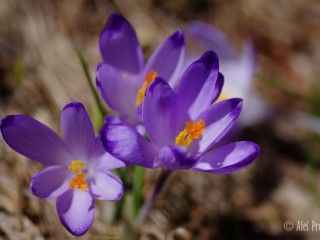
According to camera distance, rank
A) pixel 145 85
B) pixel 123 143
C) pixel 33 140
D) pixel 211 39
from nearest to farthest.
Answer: pixel 123 143
pixel 33 140
pixel 145 85
pixel 211 39

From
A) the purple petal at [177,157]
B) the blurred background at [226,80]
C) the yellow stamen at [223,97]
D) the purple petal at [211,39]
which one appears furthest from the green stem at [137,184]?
the purple petal at [211,39]

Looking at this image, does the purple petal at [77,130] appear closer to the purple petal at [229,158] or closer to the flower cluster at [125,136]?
the flower cluster at [125,136]

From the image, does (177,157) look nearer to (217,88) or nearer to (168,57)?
(217,88)

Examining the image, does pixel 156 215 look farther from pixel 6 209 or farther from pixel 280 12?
pixel 280 12

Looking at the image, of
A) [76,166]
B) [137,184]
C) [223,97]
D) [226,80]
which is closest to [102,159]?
[76,166]

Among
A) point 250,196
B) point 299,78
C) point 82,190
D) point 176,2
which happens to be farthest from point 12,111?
point 299,78

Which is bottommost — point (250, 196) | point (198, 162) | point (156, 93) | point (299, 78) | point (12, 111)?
point (250, 196)
